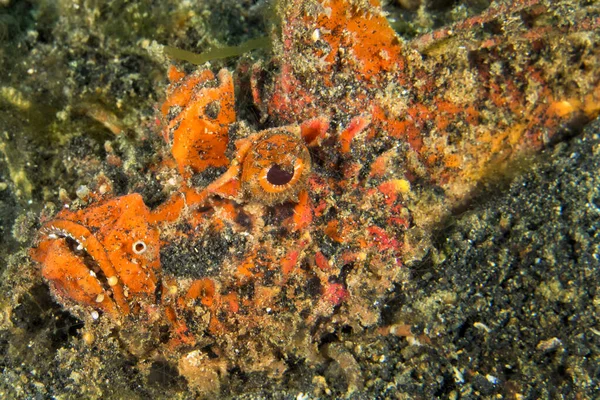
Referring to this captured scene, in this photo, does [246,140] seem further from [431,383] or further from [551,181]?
[551,181]

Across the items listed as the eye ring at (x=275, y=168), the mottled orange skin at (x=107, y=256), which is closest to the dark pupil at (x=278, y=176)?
the eye ring at (x=275, y=168)

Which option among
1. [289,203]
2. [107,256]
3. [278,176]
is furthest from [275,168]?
[107,256]

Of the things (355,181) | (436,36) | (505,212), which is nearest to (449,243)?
(505,212)

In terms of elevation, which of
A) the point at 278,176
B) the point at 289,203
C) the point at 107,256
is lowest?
the point at 107,256

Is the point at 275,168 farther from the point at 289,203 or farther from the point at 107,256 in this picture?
the point at 107,256

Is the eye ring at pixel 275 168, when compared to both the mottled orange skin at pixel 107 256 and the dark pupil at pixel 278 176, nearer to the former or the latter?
the dark pupil at pixel 278 176

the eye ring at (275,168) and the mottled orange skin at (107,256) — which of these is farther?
the mottled orange skin at (107,256)

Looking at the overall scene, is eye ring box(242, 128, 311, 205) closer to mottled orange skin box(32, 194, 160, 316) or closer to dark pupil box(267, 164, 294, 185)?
dark pupil box(267, 164, 294, 185)

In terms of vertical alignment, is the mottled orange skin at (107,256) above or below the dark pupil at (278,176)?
below
